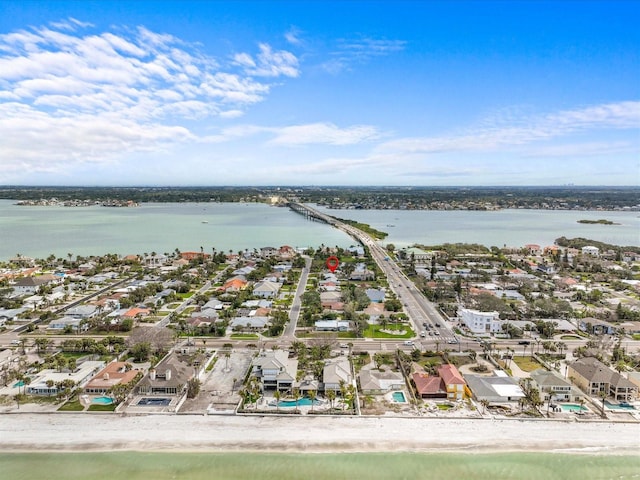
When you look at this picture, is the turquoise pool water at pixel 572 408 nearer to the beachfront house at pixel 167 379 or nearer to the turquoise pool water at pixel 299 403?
the turquoise pool water at pixel 299 403

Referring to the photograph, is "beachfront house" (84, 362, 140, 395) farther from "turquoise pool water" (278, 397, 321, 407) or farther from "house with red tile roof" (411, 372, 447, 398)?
"house with red tile roof" (411, 372, 447, 398)

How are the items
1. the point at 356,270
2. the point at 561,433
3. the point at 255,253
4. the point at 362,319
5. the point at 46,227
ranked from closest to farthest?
the point at 561,433
the point at 362,319
the point at 356,270
the point at 255,253
the point at 46,227

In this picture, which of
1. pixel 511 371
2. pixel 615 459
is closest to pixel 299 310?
pixel 511 371

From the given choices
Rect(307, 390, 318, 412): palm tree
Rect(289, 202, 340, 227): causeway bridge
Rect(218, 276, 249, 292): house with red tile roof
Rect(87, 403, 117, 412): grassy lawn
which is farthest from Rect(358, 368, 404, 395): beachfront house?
Rect(289, 202, 340, 227): causeway bridge

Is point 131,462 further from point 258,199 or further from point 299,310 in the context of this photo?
point 258,199

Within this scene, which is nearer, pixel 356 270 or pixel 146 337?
pixel 146 337

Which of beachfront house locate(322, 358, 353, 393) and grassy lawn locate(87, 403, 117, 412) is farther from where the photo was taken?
beachfront house locate(322, 358, 353, 393)
